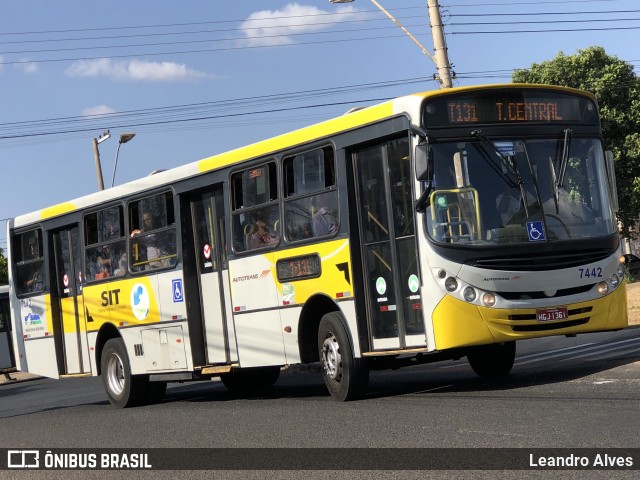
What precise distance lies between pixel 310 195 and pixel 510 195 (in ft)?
8.21

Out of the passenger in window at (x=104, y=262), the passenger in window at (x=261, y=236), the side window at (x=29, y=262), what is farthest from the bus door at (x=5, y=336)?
the passenger in window at (x=261, y=236)

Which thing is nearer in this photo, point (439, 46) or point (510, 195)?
point (510, 195)

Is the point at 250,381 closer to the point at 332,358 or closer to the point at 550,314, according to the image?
the point at 332,358

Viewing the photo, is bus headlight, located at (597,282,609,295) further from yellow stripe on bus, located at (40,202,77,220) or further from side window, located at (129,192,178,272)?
yellow stripe on bus, located at (40,202,77,220)

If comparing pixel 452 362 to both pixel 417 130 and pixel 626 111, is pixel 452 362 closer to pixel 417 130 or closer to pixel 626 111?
pixel 417 130

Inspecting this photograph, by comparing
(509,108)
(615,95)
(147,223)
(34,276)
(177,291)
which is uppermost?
(615,95)

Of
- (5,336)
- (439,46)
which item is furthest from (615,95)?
(439,46)

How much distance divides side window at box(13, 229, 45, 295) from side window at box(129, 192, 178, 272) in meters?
2.86

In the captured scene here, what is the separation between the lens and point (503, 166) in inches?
466

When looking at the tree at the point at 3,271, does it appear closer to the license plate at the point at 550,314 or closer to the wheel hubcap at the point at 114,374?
the wheel hubcap at the point at 114,374

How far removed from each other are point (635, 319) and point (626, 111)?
22.6 metres

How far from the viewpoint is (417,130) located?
38.3ft

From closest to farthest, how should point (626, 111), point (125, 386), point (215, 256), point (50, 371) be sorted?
point (215, 256) → point (125, 386) → point (50, 371) → point (626, 111)

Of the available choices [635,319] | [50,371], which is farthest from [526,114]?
[635,319]
